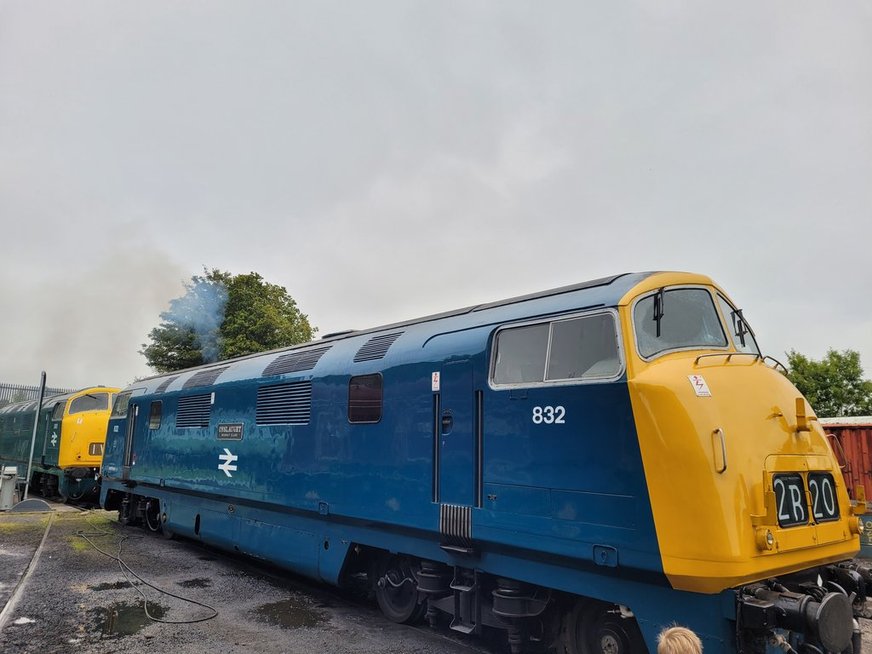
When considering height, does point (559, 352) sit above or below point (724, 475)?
above

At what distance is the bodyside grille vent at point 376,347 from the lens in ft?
23.7

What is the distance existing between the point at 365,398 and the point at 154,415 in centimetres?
717

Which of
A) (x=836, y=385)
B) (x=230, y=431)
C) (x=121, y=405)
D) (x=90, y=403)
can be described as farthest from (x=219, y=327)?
(x=836, y=385)

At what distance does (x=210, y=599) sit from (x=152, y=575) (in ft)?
5.68

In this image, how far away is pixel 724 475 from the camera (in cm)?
410

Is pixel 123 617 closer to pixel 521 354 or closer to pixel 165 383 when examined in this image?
pixel 521 354

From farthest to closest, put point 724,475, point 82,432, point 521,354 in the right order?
1. point 82,432
2. point 521,354
3. point 724,475

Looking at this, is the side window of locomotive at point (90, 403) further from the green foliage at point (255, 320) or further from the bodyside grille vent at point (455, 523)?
the bodyside grille vent at point (455, 523)

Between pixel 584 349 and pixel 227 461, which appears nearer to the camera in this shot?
pixel 584 349

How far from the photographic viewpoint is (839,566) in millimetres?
5059

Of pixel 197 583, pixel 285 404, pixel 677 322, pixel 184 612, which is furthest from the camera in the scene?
pixel 197 583

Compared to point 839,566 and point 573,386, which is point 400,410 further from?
point 839,566

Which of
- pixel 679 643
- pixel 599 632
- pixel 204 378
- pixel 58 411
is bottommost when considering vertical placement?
pixel 599 632

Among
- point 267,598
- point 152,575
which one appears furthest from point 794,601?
point 152,575
